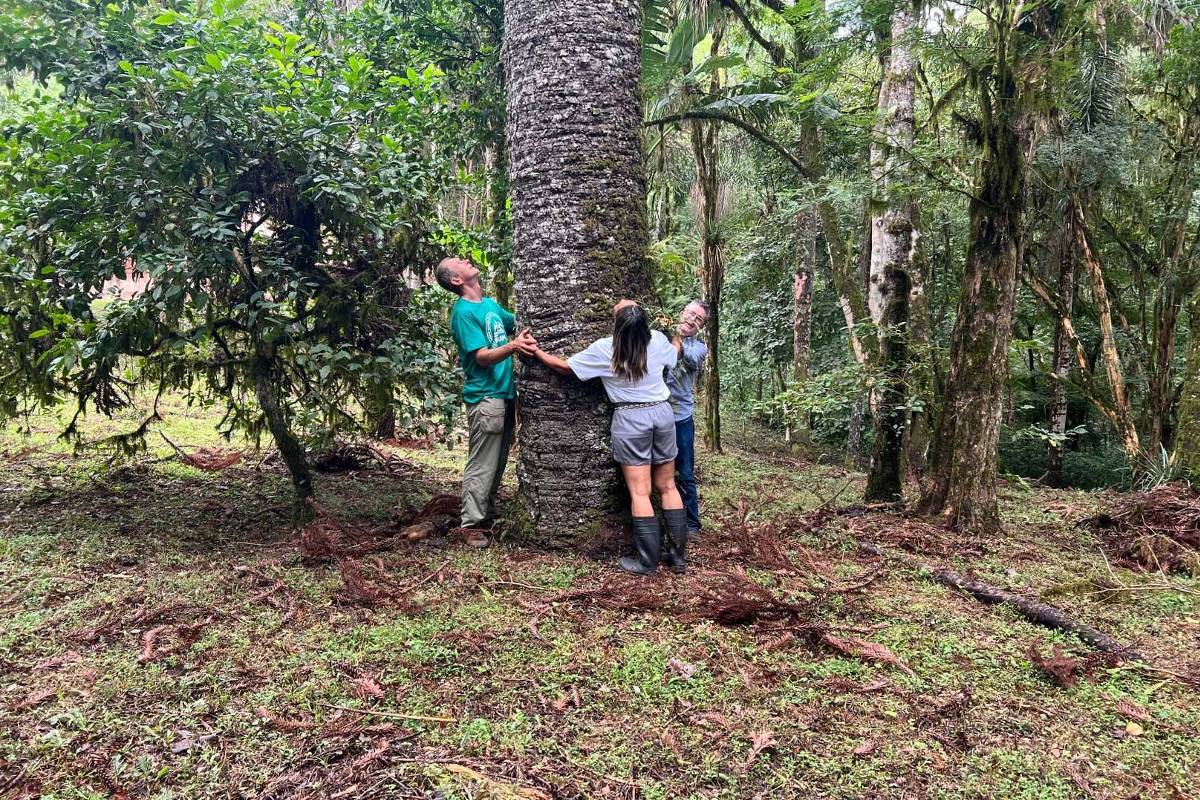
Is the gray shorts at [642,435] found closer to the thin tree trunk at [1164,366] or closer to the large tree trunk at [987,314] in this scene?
the large tree trunk at [987,314]

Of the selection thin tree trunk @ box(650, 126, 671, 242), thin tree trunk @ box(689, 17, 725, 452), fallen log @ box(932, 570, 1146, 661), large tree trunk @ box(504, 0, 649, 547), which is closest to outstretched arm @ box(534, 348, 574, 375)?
large tree trunk @ box(504, 0, 649, 547)

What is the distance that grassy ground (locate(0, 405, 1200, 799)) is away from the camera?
7.80 ft

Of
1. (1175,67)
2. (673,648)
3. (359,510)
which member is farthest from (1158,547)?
(1175,67)

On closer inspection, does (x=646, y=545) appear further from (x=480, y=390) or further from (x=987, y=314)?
(x=987, y=314)

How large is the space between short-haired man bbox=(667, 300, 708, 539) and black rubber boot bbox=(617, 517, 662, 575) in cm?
125

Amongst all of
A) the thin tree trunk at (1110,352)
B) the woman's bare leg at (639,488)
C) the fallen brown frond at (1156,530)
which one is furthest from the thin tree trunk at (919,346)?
the woman's bare leg at (639,488)

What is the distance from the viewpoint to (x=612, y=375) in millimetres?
4297

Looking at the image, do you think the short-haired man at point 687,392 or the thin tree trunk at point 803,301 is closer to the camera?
the short-haired man at point 687,392

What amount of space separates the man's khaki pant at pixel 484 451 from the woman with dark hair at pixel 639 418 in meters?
0.72

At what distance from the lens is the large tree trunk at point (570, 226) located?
4422 mm

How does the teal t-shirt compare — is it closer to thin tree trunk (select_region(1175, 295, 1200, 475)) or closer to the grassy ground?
the grassy ground

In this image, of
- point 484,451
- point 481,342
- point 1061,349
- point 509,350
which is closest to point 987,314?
point 509,350

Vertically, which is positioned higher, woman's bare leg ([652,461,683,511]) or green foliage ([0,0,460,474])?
green foliage ([0,0,460,474])

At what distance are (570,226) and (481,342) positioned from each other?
1049 mm
